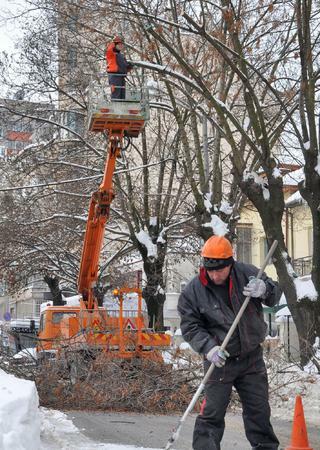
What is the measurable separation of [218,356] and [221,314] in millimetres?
369

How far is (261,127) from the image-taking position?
42.0 ft

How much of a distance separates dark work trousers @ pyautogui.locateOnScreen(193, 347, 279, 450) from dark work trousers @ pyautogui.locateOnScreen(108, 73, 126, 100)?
10.1 meters

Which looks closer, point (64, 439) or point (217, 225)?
point (64, 439)

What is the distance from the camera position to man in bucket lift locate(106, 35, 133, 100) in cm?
1469

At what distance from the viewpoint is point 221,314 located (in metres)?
5.38

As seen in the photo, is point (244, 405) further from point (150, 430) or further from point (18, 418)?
point (150, 430)

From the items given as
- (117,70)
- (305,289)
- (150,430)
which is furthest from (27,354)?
(117,70)

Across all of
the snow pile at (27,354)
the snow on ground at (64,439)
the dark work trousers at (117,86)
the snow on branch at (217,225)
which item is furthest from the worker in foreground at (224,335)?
the snow on branch at (217,225)

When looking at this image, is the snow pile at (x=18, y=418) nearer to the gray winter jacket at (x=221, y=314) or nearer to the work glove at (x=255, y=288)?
the gray winter jacket at (x=221, y=314)

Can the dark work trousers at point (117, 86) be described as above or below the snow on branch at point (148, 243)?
above

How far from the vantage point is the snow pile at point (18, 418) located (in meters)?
4.91

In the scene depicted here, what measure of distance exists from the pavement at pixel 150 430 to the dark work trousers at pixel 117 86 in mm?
6804

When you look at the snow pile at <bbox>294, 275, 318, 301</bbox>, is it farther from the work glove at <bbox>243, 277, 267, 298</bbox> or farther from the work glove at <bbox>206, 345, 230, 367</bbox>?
the work glove at <bbox>206, 345, 230, 367</bbox>

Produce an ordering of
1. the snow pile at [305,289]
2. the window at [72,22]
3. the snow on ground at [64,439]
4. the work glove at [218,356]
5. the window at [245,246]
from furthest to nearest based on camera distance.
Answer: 1. the window at [245,246]
2. the window at [72,22]
3. the snow pile at [305,289]
4. the snow on ground at [64,439]
5. the work glove at [218,356]
